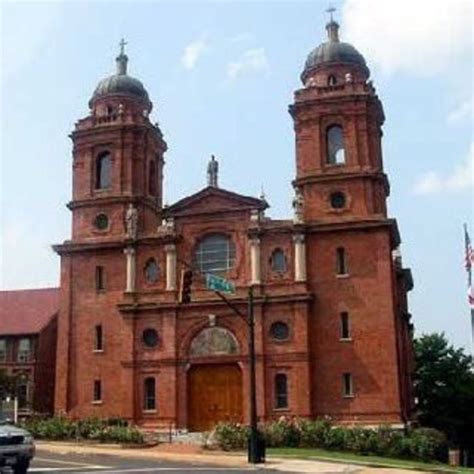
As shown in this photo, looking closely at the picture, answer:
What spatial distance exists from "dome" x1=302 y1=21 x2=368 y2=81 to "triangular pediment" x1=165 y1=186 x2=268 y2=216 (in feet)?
29.6

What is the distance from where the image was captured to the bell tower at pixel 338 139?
48438mm

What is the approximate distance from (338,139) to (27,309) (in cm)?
2984

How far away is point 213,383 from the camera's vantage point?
4762 cm

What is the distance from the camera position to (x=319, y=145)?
4969 centimetres

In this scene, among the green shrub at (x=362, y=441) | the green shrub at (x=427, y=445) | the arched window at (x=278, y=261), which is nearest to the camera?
the green shrub at (x=362, y=441)

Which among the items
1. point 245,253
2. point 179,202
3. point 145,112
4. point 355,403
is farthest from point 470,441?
point 145,112

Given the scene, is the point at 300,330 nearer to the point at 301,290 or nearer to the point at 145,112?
the point at 301,290

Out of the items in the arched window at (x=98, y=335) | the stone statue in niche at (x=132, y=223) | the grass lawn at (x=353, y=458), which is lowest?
the grass lawn at (x=353, y=458)

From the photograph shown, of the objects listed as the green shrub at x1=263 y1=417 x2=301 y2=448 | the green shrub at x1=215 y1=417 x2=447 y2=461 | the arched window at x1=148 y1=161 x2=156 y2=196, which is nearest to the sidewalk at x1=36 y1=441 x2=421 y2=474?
the green shrub at x1=215 y1=417 x2=447 y2=461

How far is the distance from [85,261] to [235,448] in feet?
60.6

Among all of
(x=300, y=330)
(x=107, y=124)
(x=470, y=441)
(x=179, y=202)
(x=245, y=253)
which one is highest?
(x=107, y=124)

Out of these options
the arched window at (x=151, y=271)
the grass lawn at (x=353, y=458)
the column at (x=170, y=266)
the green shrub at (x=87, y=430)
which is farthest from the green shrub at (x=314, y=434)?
the arched window at (x=151, y=271)

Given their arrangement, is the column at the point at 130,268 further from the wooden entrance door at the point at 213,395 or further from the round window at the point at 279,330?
the round window at the point at 279,330

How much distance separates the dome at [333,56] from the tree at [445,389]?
2189cm
